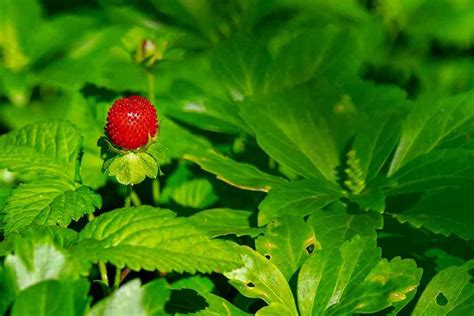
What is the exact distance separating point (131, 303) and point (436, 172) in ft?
2.26

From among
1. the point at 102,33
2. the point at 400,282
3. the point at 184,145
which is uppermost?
the point at 400,282

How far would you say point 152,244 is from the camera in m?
1.18

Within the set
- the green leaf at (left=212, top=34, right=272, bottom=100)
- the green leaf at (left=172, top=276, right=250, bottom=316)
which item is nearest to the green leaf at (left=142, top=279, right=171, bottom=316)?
the green leaf at (left=172, top=276, right=250, bottom=316)

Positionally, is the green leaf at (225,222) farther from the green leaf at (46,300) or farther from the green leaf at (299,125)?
the green leaf at (46,300)

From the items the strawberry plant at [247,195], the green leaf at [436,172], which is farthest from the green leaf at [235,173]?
the green leaf at [436,172]

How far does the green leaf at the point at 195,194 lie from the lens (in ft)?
5.62

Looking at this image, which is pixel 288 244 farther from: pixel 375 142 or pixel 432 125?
pixel 432 125

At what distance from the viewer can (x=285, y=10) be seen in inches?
121

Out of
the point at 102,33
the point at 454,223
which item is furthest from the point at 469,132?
the point at 102,33

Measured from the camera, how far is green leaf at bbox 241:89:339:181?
5.23 ft

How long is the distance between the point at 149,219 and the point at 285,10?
1.99 m

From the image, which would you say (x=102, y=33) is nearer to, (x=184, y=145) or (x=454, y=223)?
(x=184, y=145)

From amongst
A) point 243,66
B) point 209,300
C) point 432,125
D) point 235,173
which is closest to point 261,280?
point 209,300

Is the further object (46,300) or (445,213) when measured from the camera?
(445,213)
